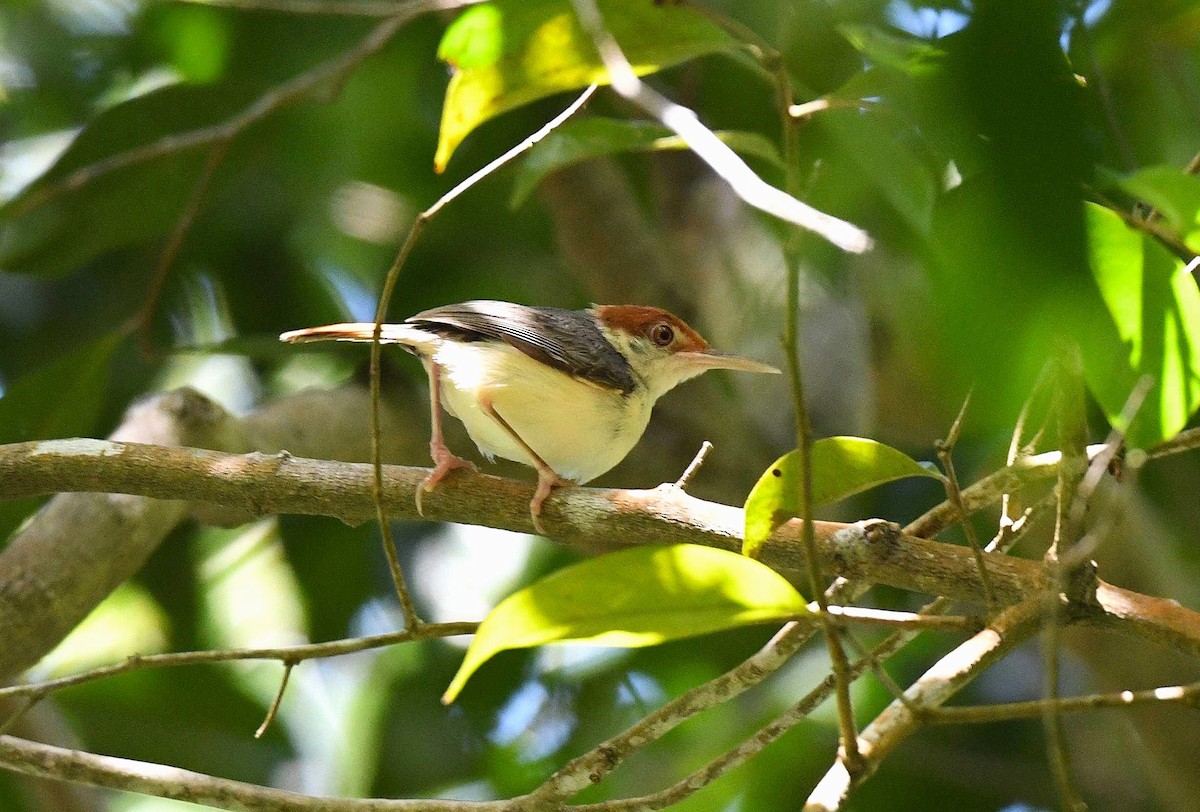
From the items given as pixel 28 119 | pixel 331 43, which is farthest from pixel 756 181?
pixel 28 119

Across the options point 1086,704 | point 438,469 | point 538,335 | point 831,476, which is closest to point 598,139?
point 538,335

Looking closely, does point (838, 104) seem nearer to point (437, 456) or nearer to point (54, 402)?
point (437, 456)

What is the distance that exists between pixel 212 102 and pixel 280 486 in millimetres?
2913

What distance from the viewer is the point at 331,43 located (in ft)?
18.2

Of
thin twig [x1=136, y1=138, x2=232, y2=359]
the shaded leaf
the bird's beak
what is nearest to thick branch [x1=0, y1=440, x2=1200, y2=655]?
the bird's beak

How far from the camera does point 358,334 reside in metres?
3.44

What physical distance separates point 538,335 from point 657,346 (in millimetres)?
595

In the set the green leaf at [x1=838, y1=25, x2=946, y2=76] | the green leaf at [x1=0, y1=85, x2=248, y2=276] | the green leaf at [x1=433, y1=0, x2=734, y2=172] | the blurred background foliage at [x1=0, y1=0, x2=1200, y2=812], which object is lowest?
the blurred background foliage at [x1=0, y1=0, x2=1200, y2=812]

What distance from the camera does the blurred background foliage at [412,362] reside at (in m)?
4.80

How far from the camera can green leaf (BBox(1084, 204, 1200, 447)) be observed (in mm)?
1706

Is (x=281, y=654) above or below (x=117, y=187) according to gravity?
below

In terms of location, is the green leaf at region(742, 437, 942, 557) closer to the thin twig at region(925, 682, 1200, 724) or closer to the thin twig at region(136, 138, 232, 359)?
the thin twig at region(925, 682, 1200, 724)

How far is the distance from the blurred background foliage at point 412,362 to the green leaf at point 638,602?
7.17 feet

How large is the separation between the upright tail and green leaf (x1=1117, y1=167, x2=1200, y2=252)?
2.18 m
